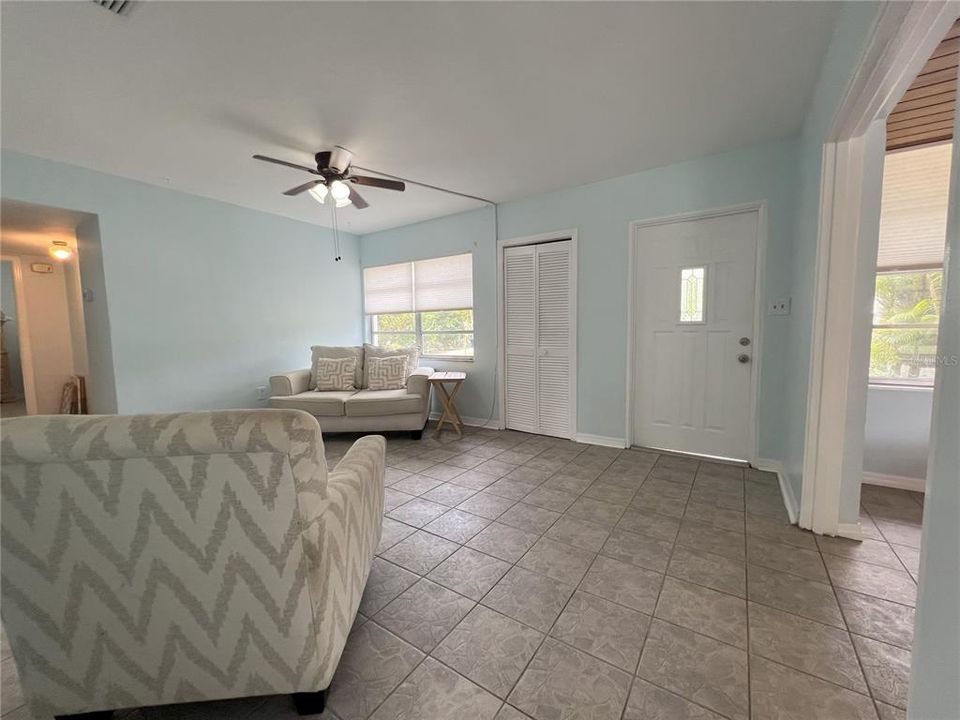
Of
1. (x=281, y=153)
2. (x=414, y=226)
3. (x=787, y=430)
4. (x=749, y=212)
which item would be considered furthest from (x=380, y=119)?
(x=787, y=430)

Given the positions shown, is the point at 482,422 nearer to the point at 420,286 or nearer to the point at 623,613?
the point at 420,286

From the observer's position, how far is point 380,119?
230cm

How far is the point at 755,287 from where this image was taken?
2.73m

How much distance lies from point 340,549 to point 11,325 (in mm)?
8119

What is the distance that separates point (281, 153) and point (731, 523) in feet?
12.5

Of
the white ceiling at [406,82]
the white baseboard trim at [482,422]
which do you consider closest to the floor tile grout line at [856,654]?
the white ceiling at [406,82]

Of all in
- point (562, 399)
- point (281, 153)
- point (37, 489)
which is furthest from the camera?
point (562, 399)

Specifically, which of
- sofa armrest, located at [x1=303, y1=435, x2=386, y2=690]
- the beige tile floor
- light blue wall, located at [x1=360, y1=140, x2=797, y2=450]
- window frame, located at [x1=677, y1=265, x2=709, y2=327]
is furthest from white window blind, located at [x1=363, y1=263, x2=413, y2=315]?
sofa armrest, located at [x1=303, y1=435, x2=386, y2=690]

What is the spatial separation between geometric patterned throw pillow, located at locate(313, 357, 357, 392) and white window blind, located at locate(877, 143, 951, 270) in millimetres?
4483

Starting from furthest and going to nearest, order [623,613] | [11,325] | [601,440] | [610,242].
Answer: [11,325]
[601,440]
[610,242]
[623,613]

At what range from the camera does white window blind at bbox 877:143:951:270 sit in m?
2.42

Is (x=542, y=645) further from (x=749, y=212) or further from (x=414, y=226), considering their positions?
(x=414, y=226)

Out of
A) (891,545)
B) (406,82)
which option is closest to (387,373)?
(406,82)

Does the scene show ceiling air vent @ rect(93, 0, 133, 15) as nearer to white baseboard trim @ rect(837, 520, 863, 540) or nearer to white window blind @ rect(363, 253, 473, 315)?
white window blind @ rect(363, 253, 473, 315)
